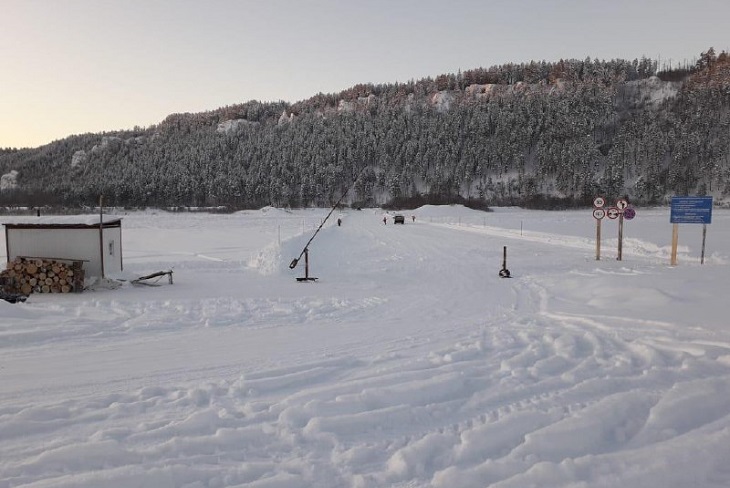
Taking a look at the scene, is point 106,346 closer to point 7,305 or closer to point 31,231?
point 7,305

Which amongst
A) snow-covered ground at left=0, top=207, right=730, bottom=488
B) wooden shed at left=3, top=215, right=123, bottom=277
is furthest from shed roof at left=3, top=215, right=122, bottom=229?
snow-covered ground at left=0, top=207, right=730, bottom=488

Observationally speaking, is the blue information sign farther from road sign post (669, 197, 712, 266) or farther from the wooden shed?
the wooden shed

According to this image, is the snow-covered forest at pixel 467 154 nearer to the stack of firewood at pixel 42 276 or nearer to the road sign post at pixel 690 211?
the road sign post at pixel 690 211

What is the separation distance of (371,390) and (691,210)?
52.2ft

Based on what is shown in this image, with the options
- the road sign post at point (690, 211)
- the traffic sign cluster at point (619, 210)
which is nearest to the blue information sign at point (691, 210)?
the road sign post at point (690, 211)

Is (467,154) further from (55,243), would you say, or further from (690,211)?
(55,243)

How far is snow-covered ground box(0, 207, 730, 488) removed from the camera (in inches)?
133

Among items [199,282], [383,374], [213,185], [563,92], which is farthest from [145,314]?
[563,92]

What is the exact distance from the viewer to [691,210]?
15398 mm

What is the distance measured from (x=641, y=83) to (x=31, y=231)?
18321cm

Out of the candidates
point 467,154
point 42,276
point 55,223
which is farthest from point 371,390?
point 467,154

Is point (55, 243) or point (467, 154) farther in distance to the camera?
point (467, 154)

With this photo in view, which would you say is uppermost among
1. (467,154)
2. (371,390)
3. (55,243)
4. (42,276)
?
(467,154)

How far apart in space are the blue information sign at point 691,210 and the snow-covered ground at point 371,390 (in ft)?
20.4
